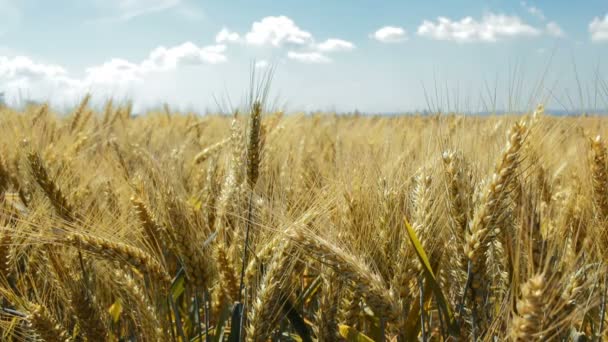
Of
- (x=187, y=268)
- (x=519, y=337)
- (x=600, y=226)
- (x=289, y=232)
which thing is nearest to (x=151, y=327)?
(x=187, y=268)

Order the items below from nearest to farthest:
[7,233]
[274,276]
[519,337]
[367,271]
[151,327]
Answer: [519,337], [367,271], [274,276], [151,327], [7,233]

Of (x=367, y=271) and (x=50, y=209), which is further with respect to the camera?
(x=50, y=209)

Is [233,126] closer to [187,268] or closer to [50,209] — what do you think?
[187,268]

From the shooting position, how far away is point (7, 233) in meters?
1.65

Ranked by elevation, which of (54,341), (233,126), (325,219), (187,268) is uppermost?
(233,126)

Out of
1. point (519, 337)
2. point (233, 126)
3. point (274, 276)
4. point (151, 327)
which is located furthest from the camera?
point (233, 126)

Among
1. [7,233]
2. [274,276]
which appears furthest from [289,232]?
[7,233]

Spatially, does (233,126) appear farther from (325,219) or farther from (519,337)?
(519,337)

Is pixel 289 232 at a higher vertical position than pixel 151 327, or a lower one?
higher

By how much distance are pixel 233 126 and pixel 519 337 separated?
4.28ft

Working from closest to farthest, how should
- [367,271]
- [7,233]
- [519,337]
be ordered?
[519,337] → [367,271] → [7,233]

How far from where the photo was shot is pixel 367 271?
47.0 inches

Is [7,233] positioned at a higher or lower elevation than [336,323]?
higher

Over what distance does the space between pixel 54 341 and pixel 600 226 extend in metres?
1.53
